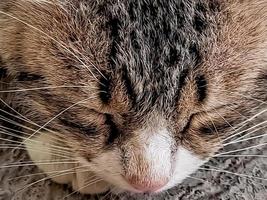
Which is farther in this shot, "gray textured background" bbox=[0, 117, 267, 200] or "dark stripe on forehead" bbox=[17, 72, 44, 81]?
"gray textured background" bbox=[0, 117, 267, 200]

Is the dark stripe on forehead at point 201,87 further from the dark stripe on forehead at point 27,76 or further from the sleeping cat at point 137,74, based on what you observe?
the dark stripe on forehead at point 27,76

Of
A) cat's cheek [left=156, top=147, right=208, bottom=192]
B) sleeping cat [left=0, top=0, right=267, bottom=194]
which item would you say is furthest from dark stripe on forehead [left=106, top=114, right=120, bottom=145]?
cat's cheek [left=156, top=147, right=208, bottom=192]

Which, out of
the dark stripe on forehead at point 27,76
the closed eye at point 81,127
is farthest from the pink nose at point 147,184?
the dark stripe on forehead at point 27,76

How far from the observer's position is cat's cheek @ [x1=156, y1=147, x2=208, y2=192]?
106 centimetres

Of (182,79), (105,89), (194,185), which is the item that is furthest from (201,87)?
(194,185)

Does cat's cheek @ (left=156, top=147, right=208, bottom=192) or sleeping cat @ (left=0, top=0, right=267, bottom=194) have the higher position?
sleeping cat @ (left=0, top=0, right=267, bottom=194)

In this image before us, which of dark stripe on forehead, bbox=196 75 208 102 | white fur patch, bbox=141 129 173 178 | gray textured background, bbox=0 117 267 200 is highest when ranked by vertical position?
dark stripe on forehead, bbox=196 75 208 102

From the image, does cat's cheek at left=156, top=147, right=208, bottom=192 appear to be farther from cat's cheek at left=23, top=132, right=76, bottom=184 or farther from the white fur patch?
cat's cheek at left=23, top=132, right=76, bottom=184

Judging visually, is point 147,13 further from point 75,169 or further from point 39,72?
point 75,169

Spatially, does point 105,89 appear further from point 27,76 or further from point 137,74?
point 27,76

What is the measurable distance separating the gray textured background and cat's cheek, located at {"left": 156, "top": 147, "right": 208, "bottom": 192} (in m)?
0.08

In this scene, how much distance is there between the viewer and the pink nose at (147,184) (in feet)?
3.38

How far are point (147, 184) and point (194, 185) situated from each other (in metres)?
0.19

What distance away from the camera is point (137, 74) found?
3.21ft
